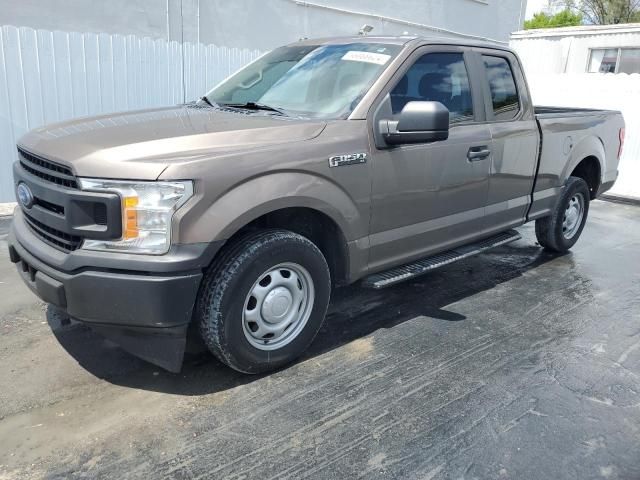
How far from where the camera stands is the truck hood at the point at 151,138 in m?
2.70

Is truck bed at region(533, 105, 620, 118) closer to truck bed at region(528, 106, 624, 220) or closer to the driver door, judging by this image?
truck bed at region(528, 106, 624, 220)

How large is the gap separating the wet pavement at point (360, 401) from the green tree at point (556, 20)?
4437 centimetres

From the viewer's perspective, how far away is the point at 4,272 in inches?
191

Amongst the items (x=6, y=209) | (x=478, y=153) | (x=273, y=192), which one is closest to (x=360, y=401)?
(x=273, y=192)

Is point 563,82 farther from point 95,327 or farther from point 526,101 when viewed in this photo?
point 95,327

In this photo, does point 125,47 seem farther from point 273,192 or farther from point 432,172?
point 273,192

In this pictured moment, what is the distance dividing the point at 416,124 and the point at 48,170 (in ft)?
6.84

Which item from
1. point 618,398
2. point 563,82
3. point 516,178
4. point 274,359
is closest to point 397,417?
point 274,359

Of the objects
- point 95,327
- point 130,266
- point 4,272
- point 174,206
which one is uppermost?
point 174,206

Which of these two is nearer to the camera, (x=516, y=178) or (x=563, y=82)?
(x=516, y=178)

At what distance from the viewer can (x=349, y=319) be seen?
4.19 metres

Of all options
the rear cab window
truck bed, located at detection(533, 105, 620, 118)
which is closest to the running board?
the rear cab window

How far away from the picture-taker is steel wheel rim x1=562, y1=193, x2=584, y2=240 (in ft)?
19.6

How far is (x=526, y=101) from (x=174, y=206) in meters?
3.51
